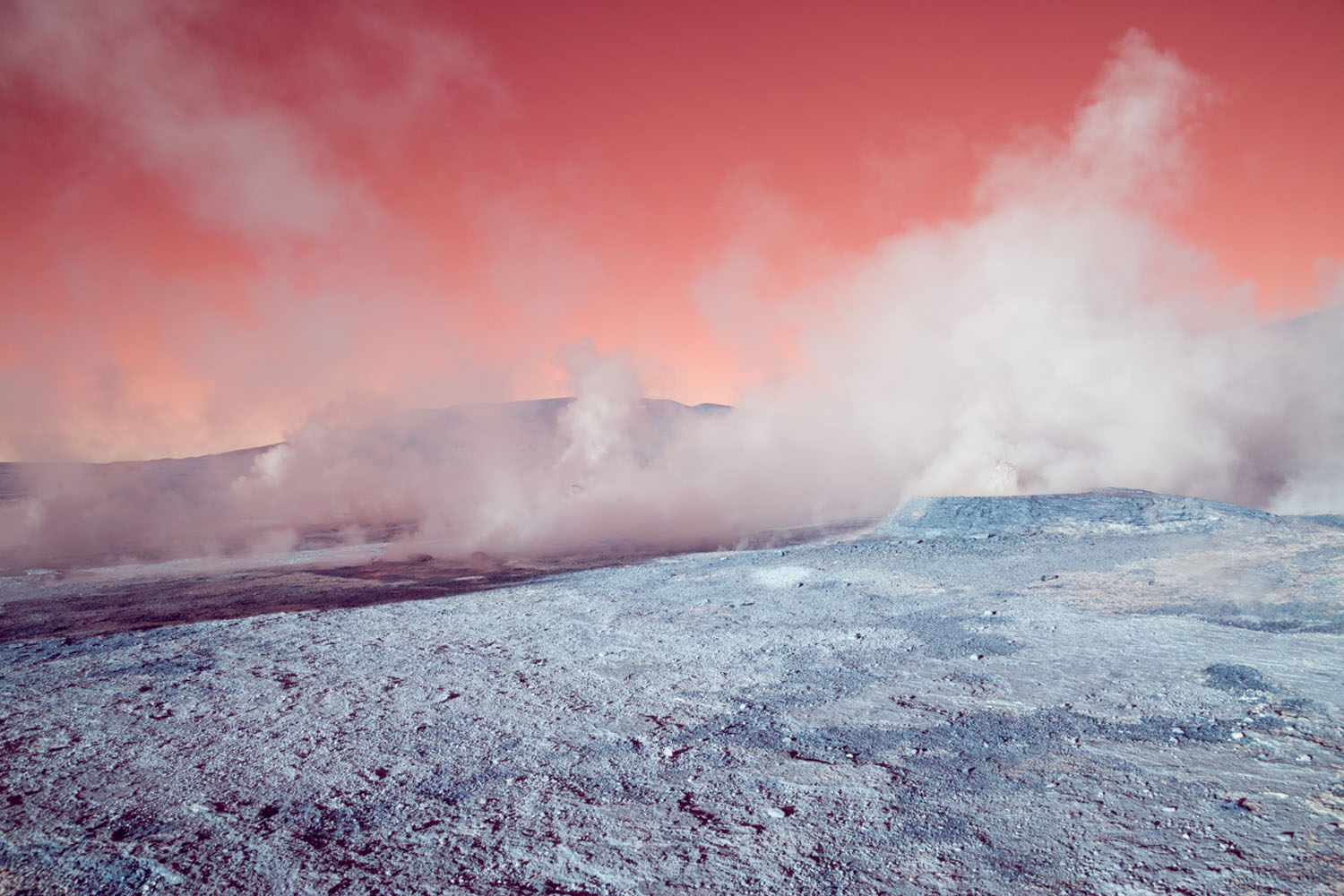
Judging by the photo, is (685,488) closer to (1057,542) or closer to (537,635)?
(1057,542)

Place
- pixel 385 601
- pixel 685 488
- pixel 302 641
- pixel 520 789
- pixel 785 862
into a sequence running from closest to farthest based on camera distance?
1. pixel 785 862
2. pixel 520 789
3. pixel 302 641
4. pixel 385 601
5. pixel 685 488

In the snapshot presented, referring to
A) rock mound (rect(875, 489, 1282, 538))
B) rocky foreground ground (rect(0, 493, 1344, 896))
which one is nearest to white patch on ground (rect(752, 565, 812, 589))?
rocky foreground ground (rect(0, 493, 1344, 896))

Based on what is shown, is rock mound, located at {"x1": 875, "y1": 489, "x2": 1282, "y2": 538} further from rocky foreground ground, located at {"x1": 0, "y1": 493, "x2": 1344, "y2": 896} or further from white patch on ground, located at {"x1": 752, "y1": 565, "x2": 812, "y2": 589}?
white patch on ground, located at {"x1": 752, "y1": 565, "x2": 812, "y2": 589}

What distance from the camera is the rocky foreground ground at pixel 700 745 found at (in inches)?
134

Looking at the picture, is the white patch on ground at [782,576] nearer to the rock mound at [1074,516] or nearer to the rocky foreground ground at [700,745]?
the rocky foreground ground at [700,745]

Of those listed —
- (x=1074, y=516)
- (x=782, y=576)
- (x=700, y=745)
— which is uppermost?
(x=1074, y=516)

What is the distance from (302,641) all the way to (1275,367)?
37.0 m

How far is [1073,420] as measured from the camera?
25.7 m

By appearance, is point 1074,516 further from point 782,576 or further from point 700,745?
point 700,745

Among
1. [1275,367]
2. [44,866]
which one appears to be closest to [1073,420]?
[1275,367]

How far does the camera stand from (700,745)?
4879 mm

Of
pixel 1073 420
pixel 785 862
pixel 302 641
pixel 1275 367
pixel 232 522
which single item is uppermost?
pixel 1275 367

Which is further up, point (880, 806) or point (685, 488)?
point (685, 488)

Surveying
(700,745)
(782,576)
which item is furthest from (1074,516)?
(700,745)
